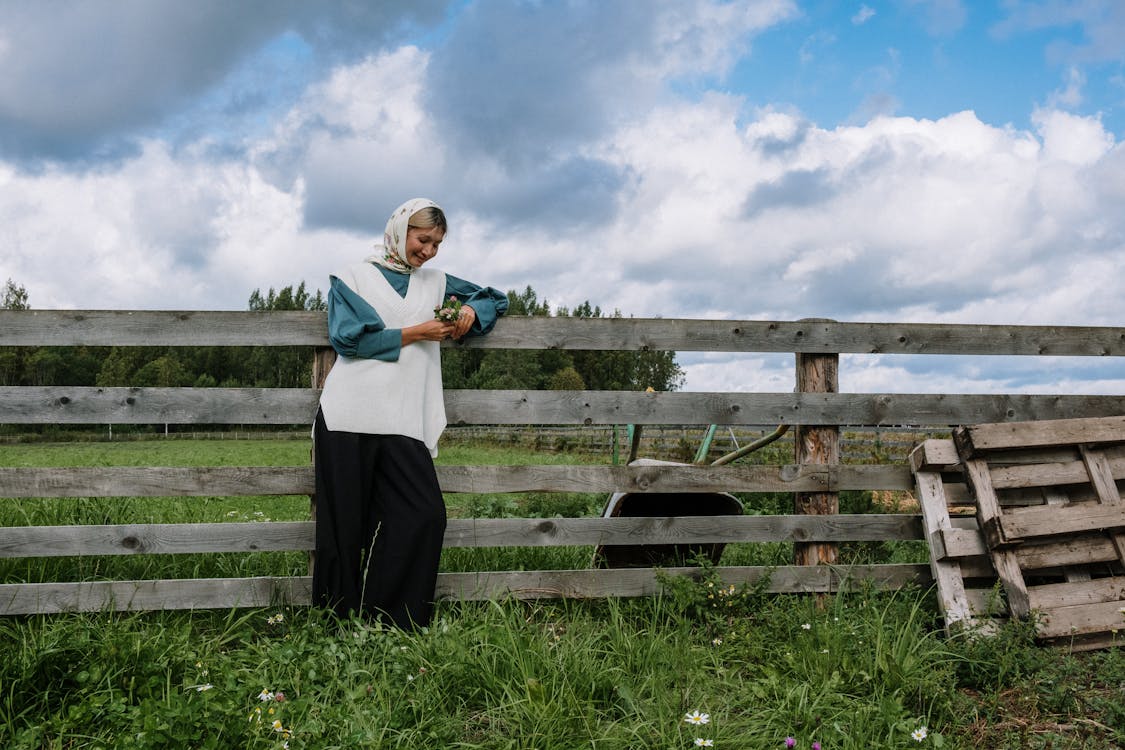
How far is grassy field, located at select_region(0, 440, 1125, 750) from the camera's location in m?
2.83

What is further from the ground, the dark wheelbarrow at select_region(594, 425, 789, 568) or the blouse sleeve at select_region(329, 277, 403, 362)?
the blouse sleeve at select_region(329, 277, 403, 362)

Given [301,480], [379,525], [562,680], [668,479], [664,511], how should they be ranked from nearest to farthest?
[562,680]
[379,525]
[301,480]
[668,479]
[664,511]

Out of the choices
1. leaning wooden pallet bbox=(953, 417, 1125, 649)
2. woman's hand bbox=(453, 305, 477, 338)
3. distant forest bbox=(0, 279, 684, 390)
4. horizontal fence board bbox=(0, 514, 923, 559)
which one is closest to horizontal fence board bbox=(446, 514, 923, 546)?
horizontal fence board bbox=(0, 514, 923, 559)

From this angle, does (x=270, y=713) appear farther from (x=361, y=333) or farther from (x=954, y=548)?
(x=954, y=548)

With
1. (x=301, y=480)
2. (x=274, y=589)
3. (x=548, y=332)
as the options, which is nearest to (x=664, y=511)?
(x=548, y=332)

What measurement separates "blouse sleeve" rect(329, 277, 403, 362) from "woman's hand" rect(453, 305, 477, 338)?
28cm

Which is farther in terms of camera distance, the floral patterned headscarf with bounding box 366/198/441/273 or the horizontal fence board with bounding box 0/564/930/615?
the horizontal fence board with bounding box 0/564/930/615

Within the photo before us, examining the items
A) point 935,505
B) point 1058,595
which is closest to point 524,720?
point 935,505

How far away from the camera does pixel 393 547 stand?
3.91 m

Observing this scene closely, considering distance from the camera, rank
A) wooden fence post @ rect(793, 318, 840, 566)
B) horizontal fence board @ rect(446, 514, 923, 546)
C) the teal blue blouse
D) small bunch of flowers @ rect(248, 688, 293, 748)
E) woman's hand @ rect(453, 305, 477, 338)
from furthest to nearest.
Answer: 1. wooden fence post @ rect(793, 318, 840, 566)
2. horizontal fence board @ rect(446, 514, 923, 546)
3. woman's hand @ rect(453, 305, 477, 338)
4. the teal blue blouse
5. small bunch of flowers @ rect(248, 688, 293, 748)

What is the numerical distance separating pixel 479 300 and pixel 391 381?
639 mm

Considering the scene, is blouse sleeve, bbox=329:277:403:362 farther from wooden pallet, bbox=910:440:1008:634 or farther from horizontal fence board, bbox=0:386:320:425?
wooden pallet, bbox=910:440:1008:634

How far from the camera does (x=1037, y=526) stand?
4375 millimetres

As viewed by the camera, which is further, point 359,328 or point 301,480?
point 301,480
